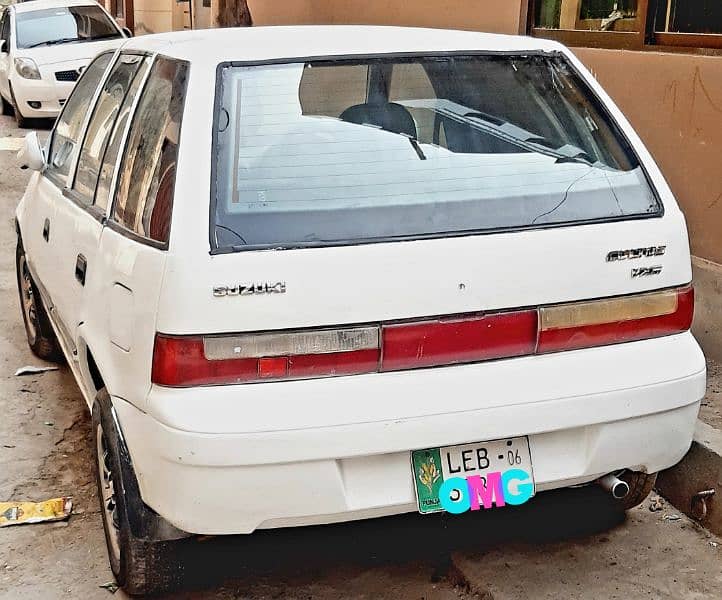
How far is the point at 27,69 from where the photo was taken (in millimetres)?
13688

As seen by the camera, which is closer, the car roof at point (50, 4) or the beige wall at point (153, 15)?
the car roof at point (50, 4)

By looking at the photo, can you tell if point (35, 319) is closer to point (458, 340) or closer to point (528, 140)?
point (528, 140)

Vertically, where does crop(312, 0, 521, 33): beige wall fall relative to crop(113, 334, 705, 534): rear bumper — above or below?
above

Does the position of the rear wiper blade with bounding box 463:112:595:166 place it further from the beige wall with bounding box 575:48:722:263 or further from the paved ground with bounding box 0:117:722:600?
the beige wall with bounding box 575:48:722:263

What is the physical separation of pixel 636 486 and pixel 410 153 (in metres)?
1.42

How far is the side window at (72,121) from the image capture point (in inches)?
172

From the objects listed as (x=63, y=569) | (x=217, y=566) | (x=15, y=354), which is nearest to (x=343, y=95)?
(x=217, y=566)

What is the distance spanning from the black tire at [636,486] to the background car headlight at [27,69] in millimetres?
11789

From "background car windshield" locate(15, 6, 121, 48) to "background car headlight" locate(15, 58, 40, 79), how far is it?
0.55 metres

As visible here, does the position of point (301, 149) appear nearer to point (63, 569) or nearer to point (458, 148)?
point (458, 148)

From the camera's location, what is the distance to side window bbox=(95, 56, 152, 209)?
356 cm

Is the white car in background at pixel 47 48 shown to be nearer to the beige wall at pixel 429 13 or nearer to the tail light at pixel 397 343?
the beige wall at pixel 429 13

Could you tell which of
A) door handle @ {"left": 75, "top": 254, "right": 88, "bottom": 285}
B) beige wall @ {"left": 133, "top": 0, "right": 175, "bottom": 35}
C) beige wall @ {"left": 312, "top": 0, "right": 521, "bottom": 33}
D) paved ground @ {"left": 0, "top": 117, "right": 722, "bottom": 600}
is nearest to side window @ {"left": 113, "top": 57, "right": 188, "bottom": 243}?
door handle @ {"left": 75, "top": 254, "right": 88, "bottom": 285}

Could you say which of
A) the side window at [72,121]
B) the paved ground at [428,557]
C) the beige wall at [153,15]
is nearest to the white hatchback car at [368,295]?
the paved ground at [428,557]
